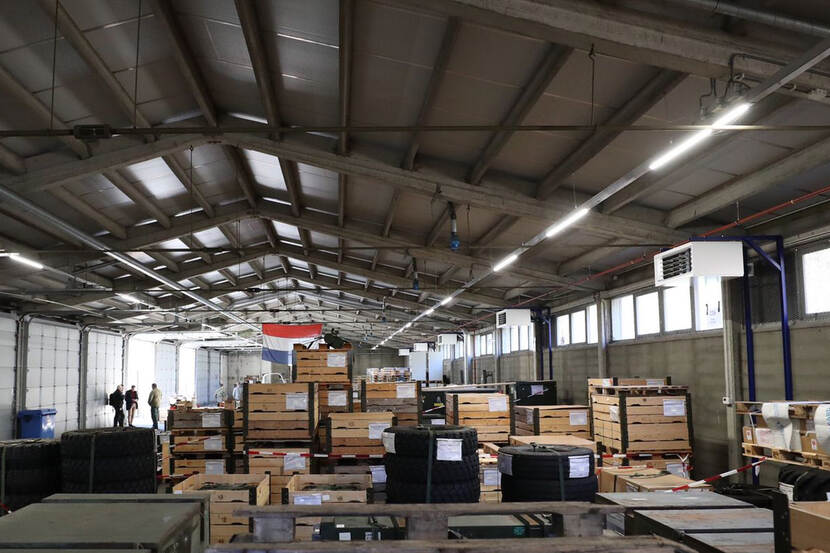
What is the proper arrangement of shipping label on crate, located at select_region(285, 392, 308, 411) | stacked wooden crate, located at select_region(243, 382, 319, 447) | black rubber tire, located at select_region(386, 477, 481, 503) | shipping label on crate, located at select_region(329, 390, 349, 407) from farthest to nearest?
shipping label on crate, located at select_region(329, 390, 349, 407) < shipping label on crate, located at select_region(285, 392, 308, 411) < stacked wooden crate, located at select_region(243, 382, 319, 447) < black rubber tire, located at select_region(386, 477, 481, 503)

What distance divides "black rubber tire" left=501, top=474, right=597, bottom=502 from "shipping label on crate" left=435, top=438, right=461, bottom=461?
2.11 feet

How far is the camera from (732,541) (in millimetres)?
2967

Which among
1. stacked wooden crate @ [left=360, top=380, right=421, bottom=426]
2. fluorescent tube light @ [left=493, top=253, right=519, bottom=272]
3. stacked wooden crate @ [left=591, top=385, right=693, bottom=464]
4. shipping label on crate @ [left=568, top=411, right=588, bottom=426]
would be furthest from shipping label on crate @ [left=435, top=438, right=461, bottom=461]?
shipping label on crate @ [left=568, top=411, right=588, bottom=426]

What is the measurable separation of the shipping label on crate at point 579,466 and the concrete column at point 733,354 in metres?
5.84

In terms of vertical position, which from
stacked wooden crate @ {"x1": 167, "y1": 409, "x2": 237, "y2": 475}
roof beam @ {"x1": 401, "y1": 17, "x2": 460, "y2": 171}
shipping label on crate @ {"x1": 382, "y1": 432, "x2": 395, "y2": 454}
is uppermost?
roof beam @ {"x1": 401, "y1": 17, "x2": 460, "y2": 171}

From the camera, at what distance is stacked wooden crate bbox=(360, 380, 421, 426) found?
39.3 feet

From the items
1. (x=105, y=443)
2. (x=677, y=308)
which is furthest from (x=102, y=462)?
(x=677, y=308)

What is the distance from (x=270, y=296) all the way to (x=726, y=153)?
2162 centimetres

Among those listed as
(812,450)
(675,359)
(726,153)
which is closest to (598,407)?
(675,359)

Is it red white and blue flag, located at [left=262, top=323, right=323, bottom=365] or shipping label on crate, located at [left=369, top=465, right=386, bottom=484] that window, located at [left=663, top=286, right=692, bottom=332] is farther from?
red white and blue flag, located at [left=262, top=323, right=323, bottom=365]

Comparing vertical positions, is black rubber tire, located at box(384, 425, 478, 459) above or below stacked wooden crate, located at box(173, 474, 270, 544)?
above

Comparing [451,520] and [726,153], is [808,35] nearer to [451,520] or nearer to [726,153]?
[726,153]

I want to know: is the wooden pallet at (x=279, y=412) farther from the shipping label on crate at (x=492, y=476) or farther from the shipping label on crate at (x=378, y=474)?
the shipping label on crate at (x=492, y=476)

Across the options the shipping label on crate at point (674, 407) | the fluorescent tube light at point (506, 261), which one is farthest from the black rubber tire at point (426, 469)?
the fluorescent tube light at point (506, 261)
